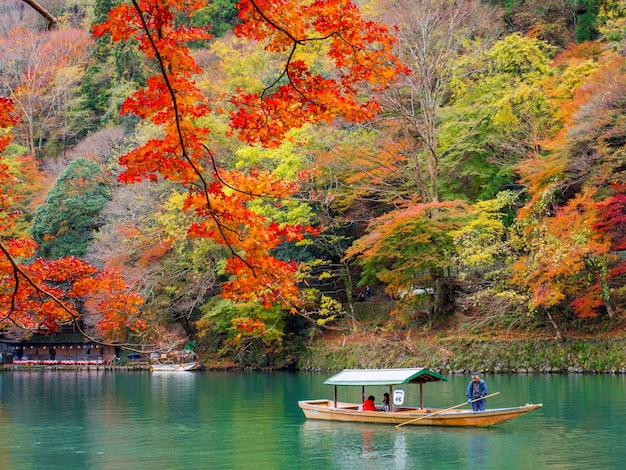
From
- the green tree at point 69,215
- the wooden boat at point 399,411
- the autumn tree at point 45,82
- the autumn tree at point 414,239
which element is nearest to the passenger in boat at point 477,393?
the wooden boat at point 399,411

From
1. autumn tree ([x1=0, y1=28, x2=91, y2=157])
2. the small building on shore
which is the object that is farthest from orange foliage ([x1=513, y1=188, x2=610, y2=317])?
autumn tree ([x1=0, y1=28, x2=91, y2=157])

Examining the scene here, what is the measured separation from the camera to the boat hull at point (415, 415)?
16.7m

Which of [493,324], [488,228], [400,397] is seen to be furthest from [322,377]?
[400,397]

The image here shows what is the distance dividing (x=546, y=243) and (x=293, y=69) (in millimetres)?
21061

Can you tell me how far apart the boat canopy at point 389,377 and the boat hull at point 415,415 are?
2.28 ft

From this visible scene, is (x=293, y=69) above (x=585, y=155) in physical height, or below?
below

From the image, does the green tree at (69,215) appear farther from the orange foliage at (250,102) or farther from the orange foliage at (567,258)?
the orange foliage at (250,102)

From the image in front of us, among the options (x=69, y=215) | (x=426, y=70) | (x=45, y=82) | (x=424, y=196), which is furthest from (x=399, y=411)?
(x=45, y=82)

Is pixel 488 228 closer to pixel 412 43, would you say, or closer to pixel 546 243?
pixel 546 243

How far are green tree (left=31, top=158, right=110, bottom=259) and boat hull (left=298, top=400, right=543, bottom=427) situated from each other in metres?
25.7

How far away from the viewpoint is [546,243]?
26.6 metres

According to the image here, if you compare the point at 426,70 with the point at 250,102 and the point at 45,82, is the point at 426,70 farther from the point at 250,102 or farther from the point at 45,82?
the point at 45,82

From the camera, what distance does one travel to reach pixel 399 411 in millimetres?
18812

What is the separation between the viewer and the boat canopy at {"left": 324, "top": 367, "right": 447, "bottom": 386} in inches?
714
